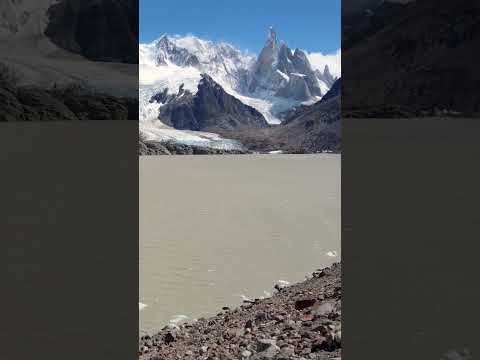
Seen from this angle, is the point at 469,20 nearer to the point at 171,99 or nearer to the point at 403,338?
the point at 403,338

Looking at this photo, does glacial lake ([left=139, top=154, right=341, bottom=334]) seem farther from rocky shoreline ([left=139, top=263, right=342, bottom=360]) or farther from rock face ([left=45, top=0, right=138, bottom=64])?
rock face ([left=45, top=0, right=138, bottom=64])

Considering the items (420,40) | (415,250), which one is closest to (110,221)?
(415,250)

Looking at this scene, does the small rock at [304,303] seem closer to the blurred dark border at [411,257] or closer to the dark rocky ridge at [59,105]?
the blurred dark border at [411,257]

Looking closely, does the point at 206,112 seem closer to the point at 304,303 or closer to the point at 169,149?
the point at 169,149

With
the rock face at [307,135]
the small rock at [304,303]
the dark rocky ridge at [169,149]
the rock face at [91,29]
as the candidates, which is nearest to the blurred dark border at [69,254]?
the small rock at [304,303]

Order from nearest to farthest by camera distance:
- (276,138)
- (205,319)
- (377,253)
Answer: (205,319) < (377,253) < (276,138)

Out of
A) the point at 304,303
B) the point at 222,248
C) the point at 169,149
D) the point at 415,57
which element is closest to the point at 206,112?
the point at 169,149

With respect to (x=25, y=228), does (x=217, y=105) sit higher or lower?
higher
